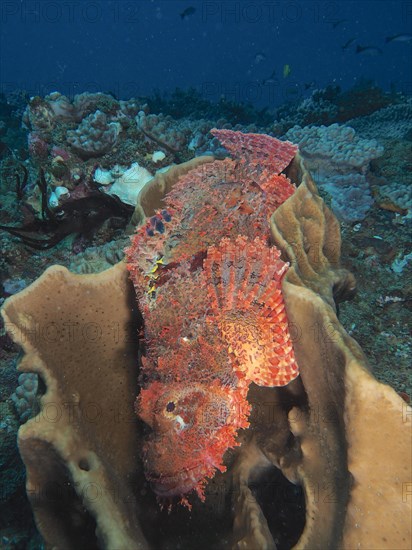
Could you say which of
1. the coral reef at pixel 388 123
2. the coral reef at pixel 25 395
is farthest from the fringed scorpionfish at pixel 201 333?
the coral reef at pixel 388 123

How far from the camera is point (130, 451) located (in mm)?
2748

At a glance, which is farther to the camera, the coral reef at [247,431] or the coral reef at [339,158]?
the coral reef at [339,158]

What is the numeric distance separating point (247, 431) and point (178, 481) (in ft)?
2.60

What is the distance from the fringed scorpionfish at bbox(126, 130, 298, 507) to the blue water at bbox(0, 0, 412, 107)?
113496 millimetres

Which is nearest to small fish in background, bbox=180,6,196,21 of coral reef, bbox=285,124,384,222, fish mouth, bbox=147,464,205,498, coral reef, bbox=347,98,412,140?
coral reef, bbox=347,98,412,140

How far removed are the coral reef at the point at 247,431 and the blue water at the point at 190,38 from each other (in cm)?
11393

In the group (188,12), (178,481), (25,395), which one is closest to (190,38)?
(188,12)

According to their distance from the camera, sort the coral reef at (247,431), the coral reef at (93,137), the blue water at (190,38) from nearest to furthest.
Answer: the coral reef at (247,431)
the coral reef at (93,137)
the blue water at (190,38)

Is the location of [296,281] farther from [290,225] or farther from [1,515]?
[1,515]

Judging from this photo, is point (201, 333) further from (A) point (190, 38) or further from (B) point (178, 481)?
(A) point (190, 38)

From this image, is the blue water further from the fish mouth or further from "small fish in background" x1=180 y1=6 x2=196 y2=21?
the fish mouth

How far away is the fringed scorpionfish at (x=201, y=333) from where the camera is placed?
231 centimetres

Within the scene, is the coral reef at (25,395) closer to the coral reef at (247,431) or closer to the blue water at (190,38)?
the coral reef at (247,431)

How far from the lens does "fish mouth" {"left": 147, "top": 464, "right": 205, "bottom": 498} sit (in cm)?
225
